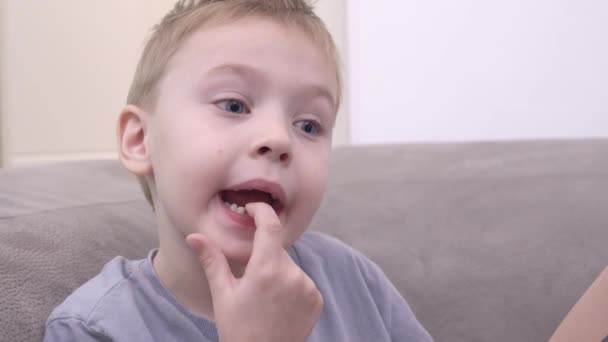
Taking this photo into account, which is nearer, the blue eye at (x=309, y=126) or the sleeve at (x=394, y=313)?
the blue eye at (x=309, y=126)

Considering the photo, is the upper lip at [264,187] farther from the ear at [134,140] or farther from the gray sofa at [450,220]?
the gray sofa at [450,220]

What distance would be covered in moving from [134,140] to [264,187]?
24cm

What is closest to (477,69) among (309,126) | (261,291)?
(309,126)

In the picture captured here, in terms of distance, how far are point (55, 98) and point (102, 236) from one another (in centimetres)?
178

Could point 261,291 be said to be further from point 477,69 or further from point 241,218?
point 477,69

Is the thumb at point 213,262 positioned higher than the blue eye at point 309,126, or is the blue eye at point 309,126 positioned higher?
the blue eye at point 309,126

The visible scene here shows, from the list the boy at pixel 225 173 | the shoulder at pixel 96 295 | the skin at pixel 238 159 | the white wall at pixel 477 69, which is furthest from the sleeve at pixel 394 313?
the white wall at pixel 477 69

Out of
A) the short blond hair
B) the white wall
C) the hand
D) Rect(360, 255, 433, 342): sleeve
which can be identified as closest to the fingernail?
the hand

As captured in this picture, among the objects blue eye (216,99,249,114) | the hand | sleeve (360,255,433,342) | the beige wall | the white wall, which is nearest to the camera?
the hand

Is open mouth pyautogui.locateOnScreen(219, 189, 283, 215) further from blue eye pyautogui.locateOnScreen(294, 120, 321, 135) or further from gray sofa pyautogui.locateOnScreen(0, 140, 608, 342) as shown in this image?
gray sofa pyautogui.locateOnScreen(0, 140, 608, 342)

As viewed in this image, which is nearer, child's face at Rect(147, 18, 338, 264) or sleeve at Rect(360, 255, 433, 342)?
child's face at Rect(147, 18, 338, 264)

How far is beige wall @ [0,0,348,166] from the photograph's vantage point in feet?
7.64

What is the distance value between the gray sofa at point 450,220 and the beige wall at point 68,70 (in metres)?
1.31

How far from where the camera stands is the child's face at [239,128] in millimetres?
657
